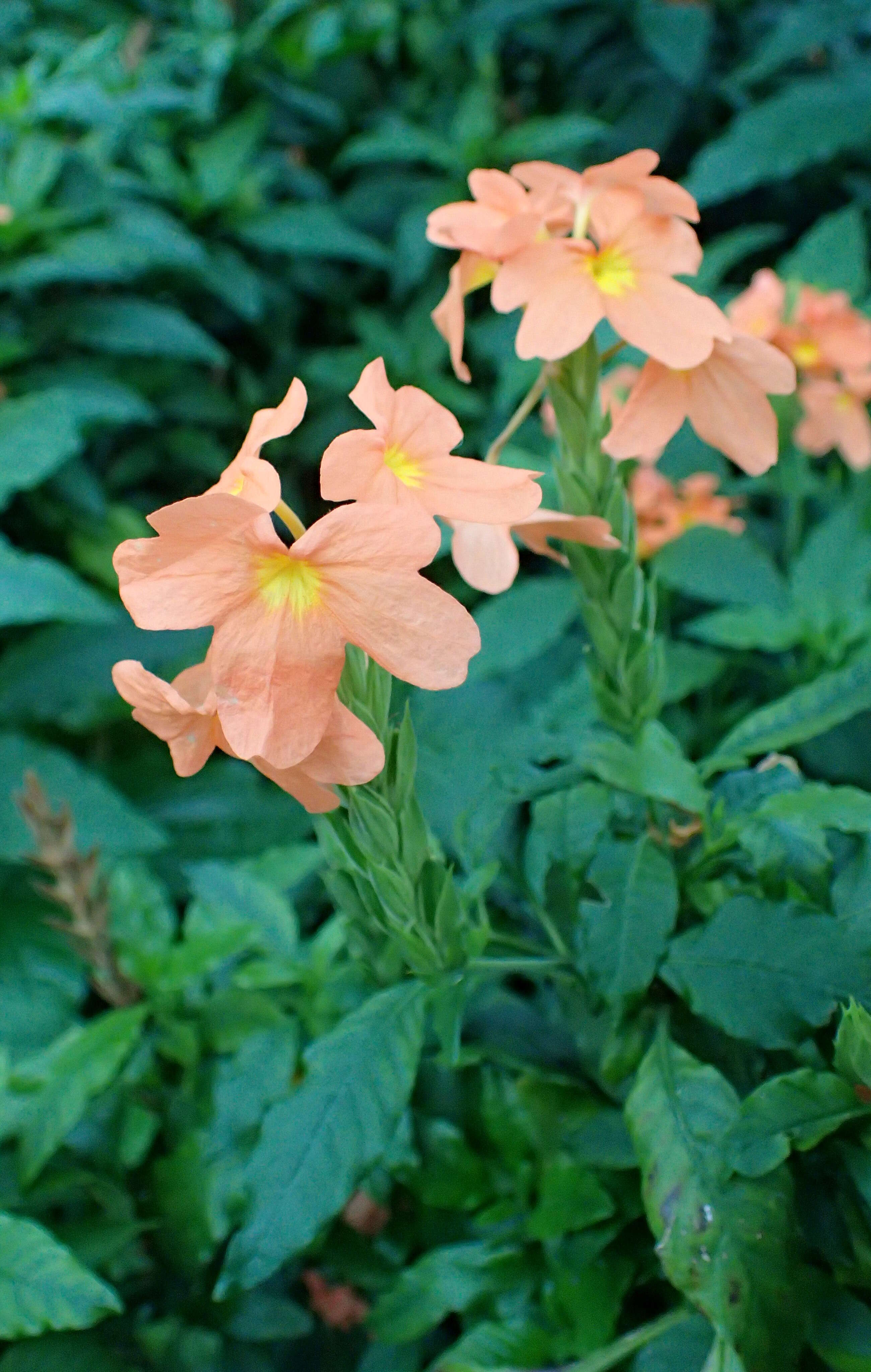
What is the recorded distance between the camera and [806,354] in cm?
118

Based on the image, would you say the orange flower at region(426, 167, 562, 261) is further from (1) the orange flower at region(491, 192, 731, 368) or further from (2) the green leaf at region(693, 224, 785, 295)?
(2) the green leaf at region(693, 224, 785, 295)

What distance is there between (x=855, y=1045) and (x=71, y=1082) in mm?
517

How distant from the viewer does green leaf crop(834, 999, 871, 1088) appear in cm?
50

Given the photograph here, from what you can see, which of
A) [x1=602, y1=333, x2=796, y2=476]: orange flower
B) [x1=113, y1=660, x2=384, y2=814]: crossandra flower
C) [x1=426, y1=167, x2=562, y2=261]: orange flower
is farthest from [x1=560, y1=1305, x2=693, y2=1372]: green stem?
[x1=426, y1=167, x2=562, y2=261]: orange flower

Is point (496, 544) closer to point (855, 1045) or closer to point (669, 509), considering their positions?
point (855, 1045)

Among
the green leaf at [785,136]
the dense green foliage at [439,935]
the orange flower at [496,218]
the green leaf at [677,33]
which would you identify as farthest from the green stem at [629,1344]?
the green leaf at [677,33]

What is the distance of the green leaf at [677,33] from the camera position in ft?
5.97

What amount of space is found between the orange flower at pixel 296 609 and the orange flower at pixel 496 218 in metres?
0.22

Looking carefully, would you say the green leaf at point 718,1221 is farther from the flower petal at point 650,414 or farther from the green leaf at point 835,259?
the green leaf at point 835,259

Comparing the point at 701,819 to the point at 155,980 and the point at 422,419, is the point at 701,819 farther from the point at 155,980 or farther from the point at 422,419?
the point at 155,980

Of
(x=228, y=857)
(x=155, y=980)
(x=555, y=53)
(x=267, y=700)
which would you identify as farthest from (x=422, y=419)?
(x=555, y=53)

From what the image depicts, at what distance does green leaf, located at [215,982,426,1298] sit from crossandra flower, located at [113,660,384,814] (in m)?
0.16

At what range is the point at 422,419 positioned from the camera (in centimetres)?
49

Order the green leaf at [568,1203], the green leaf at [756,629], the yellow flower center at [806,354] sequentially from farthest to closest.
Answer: the yellow flower center at [806,354]
the green leaf at [756,629]
the green leaf at [568,1203]
